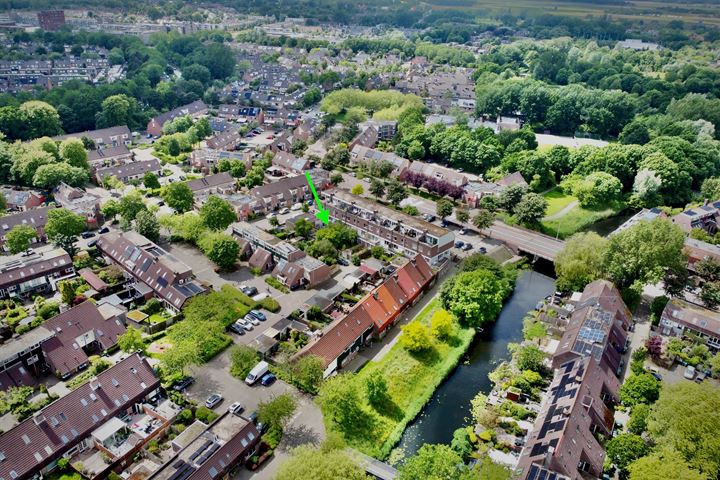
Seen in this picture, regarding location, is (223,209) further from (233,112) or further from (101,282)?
(233,112)

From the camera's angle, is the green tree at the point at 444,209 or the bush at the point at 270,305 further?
the green tree at the point at 444,209

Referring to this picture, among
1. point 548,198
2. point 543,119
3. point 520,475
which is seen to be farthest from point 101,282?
point 543,119

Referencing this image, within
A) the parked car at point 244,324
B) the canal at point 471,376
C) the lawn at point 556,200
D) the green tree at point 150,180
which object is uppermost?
the green tree at point 150,180

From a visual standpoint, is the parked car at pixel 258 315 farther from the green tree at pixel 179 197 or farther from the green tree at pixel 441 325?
the green tree at pixel 179 197

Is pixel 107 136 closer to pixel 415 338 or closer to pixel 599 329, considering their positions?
pixel 415 338

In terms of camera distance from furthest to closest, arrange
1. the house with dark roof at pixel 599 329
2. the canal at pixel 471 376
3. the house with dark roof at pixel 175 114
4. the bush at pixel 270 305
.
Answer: the house with dark roof at pixel 175 114
the bush at pixel 270 305
the house with dark roof at pixel 599 329
the canal at pixel 471 376

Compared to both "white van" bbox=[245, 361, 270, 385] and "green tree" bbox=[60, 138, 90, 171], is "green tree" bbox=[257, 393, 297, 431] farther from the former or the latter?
"green tree" bbox=[60, 138, 90, 171]

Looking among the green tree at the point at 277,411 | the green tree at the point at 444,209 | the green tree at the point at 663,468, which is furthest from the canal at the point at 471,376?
the green tree at the point at 444,209

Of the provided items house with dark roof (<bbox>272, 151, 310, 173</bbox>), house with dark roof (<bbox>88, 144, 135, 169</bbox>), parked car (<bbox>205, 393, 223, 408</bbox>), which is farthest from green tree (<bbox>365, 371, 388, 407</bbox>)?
house with dark roof (<bbox>88, 144, 135, 169</bbox>)
